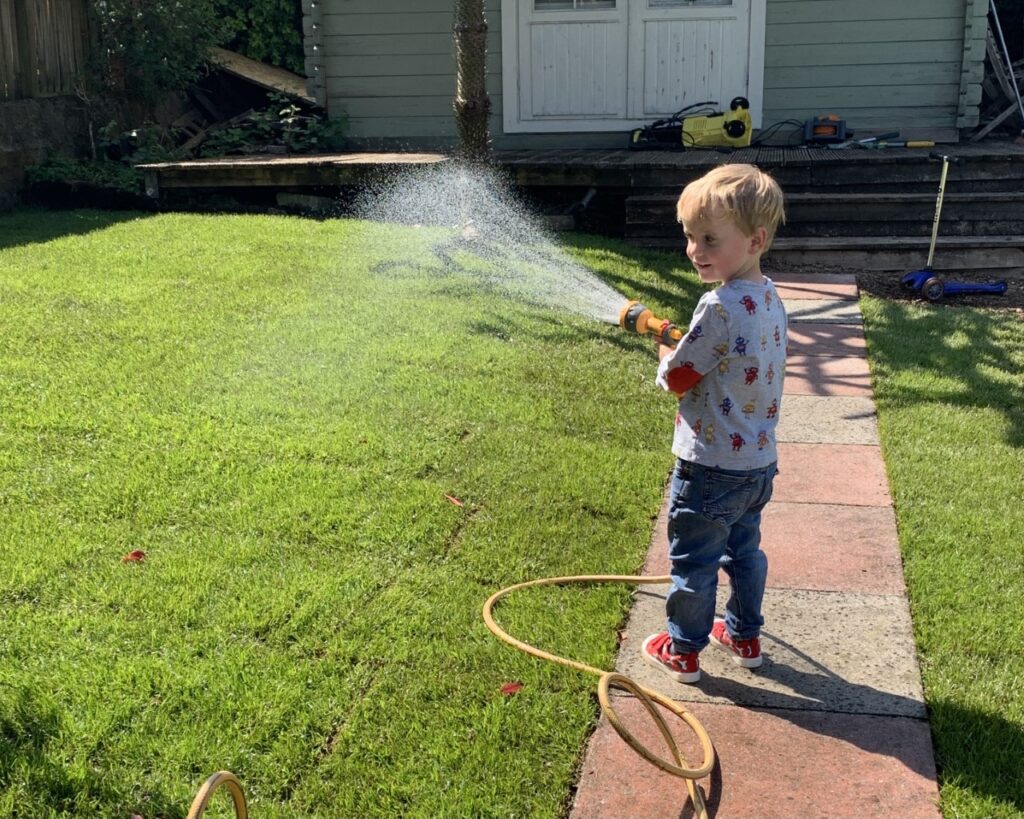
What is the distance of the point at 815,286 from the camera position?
7.71 metres

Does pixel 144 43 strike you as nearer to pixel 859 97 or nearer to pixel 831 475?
pixel 859 97

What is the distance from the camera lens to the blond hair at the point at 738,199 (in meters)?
2.66

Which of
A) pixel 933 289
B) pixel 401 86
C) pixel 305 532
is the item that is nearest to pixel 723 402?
pixel 305 532

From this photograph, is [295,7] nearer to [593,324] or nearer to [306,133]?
[306,133]

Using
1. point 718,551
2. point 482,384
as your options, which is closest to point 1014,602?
point 718,551

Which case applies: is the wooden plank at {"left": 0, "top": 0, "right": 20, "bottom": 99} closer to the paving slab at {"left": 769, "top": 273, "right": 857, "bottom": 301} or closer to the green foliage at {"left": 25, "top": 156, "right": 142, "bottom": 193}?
the green foliage at {"left": 25, "top": 156, "right": 142, "bottom": 193}

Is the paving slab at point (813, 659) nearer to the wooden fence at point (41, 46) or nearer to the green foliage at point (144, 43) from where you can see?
the wooden fence at point (41, 46)

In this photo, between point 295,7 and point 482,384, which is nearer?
point 482,384

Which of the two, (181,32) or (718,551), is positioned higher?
(181,32)

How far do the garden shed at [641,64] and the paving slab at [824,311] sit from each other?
3817 mm

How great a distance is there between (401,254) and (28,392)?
338cm

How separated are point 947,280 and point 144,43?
26.2ft

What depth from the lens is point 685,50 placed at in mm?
10477

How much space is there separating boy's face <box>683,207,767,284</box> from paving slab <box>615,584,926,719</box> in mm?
1077
